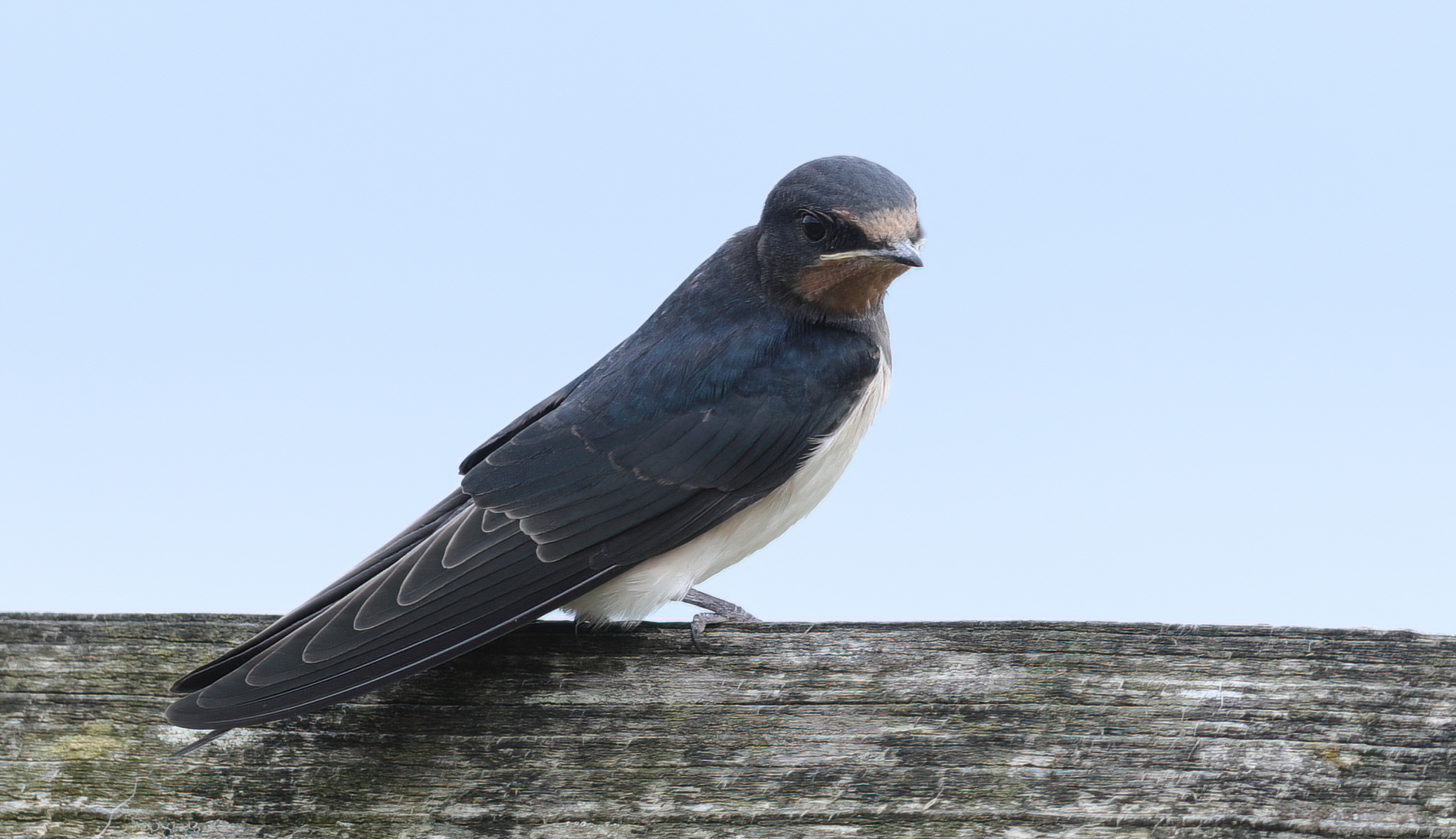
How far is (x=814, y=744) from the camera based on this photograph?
7.61 ft

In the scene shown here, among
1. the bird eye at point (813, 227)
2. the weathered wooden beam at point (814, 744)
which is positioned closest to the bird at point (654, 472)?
the bird eye at point (813, 227)

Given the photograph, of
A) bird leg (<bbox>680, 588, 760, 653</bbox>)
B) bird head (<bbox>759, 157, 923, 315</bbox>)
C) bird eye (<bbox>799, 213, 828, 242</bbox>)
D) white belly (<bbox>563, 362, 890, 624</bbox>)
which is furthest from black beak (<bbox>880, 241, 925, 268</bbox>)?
bird leg (<bbox>680, 588, 760, 653</bbox>)

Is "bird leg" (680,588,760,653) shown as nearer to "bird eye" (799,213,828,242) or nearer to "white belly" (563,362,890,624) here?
"white belly" (563,362,890,624)

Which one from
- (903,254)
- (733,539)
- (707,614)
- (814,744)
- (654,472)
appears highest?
(903,254)

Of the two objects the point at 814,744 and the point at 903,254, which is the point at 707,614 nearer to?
the point at 814,744

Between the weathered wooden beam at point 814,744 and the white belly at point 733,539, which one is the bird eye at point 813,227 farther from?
the weathered wooden beam at point 814,744

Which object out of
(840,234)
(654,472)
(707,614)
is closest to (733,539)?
(654,472)

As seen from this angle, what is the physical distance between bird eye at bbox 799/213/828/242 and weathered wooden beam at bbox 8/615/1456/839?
1.10 metres

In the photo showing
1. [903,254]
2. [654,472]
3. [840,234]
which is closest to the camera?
[654,472]

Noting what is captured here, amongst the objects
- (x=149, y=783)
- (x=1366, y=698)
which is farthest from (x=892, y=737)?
(x=149, y=783)

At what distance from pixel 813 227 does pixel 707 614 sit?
1.06m

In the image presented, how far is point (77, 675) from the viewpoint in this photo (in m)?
2.67

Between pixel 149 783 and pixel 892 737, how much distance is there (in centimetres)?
135

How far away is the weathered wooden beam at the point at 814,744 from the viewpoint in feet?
7.09
